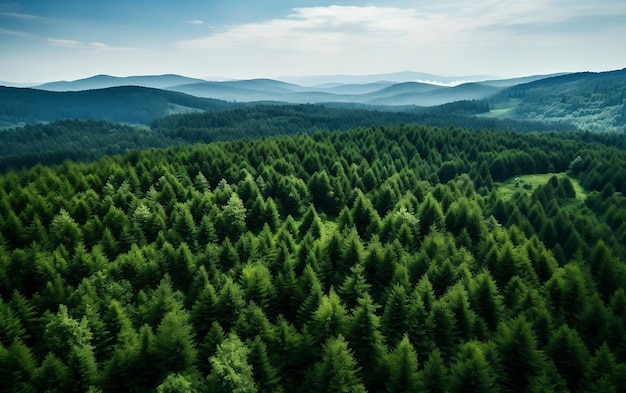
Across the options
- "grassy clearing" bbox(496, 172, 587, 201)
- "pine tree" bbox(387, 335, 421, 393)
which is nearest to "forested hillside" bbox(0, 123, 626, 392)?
"pine tree" bbox(387, 335, 421, 393)

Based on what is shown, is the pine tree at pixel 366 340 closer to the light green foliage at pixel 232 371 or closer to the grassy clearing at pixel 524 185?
the light green foliage at pixel 232 371

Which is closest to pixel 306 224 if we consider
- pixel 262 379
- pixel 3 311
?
pixel 262 379

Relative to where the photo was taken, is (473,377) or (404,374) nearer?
(473,377)

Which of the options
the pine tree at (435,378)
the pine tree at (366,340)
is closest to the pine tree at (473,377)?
the pine tree at (435,378)

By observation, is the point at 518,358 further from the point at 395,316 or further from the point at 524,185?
the point at 524,185

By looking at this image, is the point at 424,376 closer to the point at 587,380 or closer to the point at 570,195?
the point at 587,380

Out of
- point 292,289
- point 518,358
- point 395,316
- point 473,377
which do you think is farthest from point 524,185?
point 473,377
